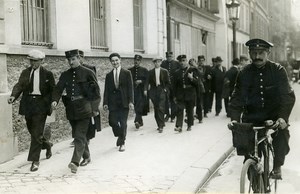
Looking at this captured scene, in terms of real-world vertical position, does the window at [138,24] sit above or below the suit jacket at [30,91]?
above

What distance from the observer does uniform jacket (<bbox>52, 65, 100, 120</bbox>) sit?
6879mm

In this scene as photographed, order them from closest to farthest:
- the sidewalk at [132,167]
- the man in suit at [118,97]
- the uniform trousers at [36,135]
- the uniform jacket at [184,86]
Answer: the sidewalk at [132,167] → the uniform trousers at [36,135] → the man in suit at [118,97] → the uniform jacket at [184,86]

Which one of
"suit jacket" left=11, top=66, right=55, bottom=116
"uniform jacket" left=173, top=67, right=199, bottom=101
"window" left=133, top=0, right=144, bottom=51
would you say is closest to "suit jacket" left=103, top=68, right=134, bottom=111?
"suit jacket" left=11, top=66, right=55, bottom=116

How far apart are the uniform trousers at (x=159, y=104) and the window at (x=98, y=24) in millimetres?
2017

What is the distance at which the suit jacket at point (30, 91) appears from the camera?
6.98 m

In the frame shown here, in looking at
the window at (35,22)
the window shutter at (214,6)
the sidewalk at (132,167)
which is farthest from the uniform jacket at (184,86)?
the window shutter at (214,6)

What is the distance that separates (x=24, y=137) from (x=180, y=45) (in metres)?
11.7

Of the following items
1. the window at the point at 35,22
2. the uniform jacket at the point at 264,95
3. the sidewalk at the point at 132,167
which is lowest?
the sidewalk at the point at 132,167

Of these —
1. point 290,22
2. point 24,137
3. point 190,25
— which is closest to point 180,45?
point 190,25

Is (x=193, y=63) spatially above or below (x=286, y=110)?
above

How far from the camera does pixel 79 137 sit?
22.3ft

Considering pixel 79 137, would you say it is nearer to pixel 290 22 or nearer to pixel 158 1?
pixel 158 1

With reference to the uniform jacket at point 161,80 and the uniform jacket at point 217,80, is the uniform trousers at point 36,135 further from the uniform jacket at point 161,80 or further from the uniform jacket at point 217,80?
the uniform jacket at point 217,80

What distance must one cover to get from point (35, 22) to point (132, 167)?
3974mm
